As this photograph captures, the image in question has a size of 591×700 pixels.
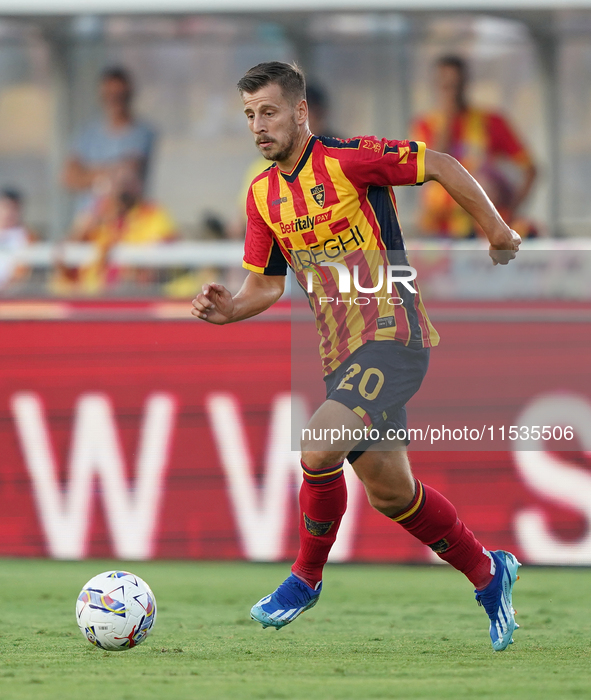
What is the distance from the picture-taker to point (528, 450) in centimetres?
673

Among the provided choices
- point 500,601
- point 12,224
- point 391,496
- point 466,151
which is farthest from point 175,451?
point 500,601

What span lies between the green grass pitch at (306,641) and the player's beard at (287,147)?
177 cm

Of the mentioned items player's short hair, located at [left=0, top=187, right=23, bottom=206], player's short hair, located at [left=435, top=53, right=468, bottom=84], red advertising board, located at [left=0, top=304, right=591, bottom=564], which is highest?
player's short hair, located at [left=435, top=53, right=468, bottom=84]

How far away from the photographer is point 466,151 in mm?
7582

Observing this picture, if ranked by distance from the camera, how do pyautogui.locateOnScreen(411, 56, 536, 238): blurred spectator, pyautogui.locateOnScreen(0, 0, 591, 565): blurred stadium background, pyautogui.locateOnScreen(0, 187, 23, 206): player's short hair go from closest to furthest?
pyautogui.locateOnScreen(0, 0, 591, 565): blurred stadium background → pyautogui.locateOnScreen(411, 56, 536, 238): blurred spectator → pyautogui.locateOnScreen(0, 187, 23, 206): player's short hair

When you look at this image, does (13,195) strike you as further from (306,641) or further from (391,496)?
(391,496)

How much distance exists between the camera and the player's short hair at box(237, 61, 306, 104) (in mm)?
4141

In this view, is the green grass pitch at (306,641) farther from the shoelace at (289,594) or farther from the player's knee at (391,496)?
the player's knee at (391,496)

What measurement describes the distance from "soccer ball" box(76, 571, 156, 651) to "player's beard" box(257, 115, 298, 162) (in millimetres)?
1630

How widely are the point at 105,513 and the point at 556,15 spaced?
14.2ft

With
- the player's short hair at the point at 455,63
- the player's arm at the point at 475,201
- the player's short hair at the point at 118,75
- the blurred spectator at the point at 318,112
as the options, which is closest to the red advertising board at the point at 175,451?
the blurred spectator at the point at 318,112

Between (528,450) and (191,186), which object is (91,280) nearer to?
(191,186)

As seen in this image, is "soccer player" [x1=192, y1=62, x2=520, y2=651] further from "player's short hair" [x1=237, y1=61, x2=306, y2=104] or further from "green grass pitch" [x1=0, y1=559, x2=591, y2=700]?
"green grass pitch" [x1=0, y1=559, x2=591, y2=700]

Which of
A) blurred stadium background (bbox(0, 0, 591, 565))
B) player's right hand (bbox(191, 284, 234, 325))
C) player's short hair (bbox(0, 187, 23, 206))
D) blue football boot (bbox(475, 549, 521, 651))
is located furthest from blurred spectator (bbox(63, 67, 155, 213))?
blue football boot (bbox(475, 549, 521, 651))
